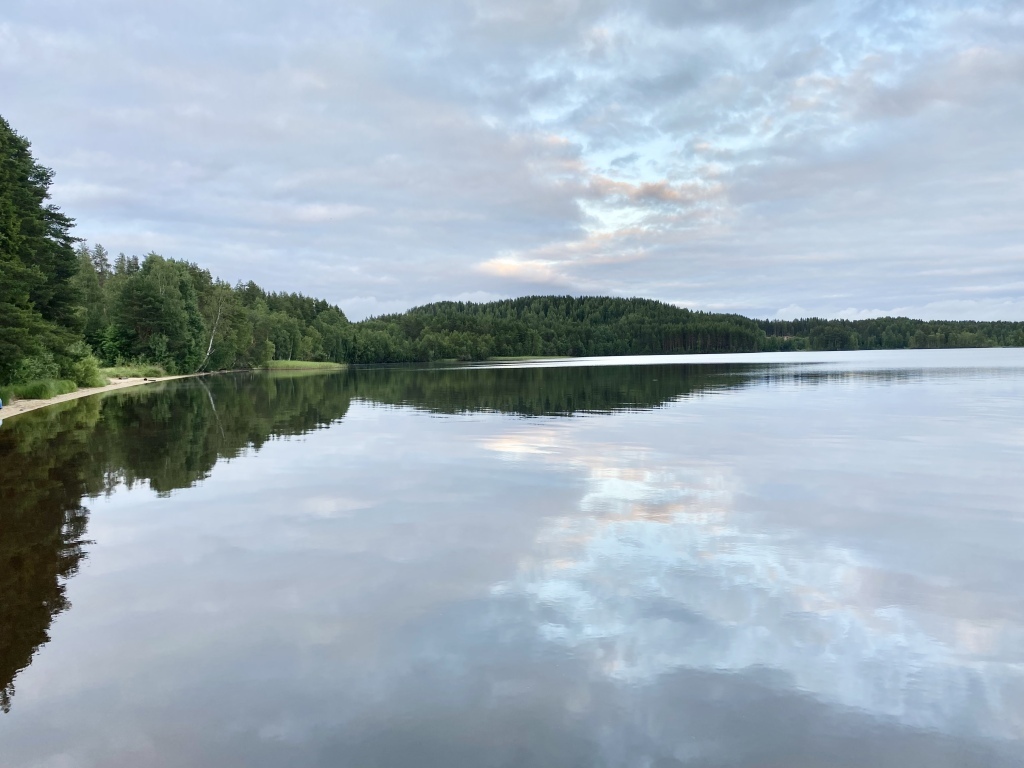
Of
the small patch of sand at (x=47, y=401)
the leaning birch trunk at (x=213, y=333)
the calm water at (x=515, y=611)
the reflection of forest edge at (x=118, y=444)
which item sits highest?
the leaning birch trunk at (x=213, y=333)

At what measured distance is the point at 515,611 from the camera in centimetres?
887

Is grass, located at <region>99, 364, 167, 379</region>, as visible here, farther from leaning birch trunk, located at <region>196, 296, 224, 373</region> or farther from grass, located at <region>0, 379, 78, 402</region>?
grass, located at <region>0, 379, 78, 402</region>

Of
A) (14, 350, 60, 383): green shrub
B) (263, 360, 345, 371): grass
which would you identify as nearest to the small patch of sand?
(14, 350, 60, 383): green shrub

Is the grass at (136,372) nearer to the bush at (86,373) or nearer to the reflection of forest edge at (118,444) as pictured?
the bush at (86,373)

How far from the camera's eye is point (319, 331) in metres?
180

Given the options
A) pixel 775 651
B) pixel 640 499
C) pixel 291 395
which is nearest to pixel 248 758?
pixel 775 651

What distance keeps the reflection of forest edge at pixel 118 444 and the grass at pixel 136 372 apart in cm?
2441

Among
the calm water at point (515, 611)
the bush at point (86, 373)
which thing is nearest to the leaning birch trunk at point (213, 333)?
the bush at point (86, 373)

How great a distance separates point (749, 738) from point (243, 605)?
6648 millimetres

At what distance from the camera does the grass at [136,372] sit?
73.4m

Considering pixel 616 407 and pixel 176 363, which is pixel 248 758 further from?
pixel 176 363

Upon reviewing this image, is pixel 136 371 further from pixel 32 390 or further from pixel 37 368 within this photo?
pixel 32 390

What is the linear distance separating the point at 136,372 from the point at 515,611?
8401cm

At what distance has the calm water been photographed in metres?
6.04
